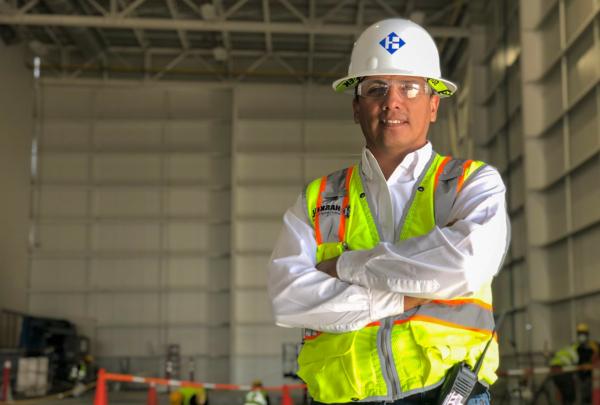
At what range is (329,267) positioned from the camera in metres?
2.60

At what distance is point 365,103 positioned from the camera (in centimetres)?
281

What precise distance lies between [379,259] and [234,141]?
24.8 m

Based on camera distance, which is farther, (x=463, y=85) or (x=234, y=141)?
(x=234, y=141)

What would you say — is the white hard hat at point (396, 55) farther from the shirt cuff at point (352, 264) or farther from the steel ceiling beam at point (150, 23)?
the steel ceiling beam at point (150, 23)

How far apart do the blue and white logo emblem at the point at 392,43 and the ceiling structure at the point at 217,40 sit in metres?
19.7

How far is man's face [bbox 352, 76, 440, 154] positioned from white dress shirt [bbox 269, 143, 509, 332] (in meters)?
0.11

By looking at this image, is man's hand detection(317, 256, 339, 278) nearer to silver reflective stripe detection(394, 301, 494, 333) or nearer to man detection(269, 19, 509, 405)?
man detection(269, 19, 509, 405)

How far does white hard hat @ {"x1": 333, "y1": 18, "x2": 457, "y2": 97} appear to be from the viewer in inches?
111

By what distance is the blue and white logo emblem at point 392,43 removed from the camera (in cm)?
286

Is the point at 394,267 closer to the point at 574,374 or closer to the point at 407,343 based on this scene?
the point at 407,343

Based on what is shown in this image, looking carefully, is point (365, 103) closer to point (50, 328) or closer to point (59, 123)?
point (50, 328)

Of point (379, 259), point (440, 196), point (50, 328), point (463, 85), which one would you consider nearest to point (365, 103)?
point (440, 196)

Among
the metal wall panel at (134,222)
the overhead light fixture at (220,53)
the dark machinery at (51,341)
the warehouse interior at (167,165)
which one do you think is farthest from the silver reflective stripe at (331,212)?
the metal wall panel at (134,222)

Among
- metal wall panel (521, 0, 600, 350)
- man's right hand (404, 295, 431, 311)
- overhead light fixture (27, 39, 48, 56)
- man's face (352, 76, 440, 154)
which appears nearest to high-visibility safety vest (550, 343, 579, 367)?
metal wall panel (521, 0, 600, 350)
